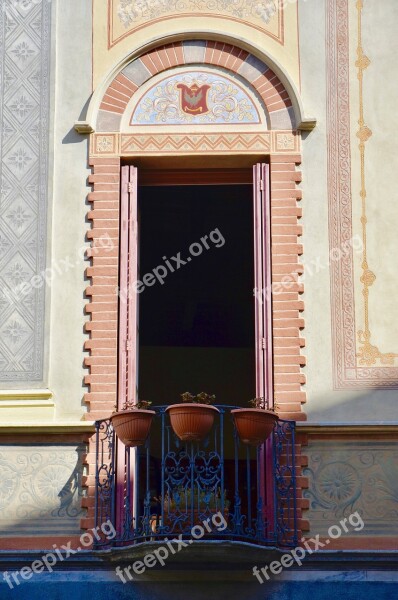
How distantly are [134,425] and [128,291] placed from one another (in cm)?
151

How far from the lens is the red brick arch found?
13523mm

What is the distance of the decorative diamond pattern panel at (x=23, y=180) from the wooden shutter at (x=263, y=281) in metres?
1.90

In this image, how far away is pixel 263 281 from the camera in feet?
43.0

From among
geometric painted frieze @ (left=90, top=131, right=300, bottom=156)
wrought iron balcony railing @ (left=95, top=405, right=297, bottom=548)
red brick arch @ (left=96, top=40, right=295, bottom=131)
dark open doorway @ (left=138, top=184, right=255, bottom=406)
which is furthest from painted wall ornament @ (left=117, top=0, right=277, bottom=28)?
wrought iron balcony railing @ (left=95, top=405, right=297, bottom=548)

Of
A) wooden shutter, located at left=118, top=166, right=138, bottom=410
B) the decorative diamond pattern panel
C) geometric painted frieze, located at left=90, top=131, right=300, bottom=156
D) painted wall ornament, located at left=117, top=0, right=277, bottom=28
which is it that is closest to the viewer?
wooden shutter, located at left=118, top=166, right=138, bottom=410

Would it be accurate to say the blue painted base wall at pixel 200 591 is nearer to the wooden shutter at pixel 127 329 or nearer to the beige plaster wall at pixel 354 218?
the wooden shutter at pixel 127 329

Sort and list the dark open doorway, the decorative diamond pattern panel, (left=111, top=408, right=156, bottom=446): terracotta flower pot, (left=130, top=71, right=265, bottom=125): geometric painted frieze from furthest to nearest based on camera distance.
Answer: the dark open doorway, (left=130, top=71, right=265, bottom=125): geometric painted frieze, the decorative diamond pattern panel, (left=111, top=408, right=156, bottom=446): terracotta flower pot

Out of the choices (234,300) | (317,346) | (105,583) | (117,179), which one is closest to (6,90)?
(117,179)

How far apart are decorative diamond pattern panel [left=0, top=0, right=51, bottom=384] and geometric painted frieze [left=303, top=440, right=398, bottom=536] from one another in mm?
2561

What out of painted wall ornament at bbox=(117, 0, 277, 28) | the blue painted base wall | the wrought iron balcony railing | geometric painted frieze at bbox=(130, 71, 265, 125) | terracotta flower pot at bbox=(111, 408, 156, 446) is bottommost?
the blue painted base wall

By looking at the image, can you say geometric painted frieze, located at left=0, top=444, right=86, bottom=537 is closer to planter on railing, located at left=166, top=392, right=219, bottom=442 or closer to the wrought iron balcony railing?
the wrought iron balcony railing

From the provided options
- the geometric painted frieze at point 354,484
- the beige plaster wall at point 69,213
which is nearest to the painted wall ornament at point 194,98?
the beige plaster wall at point 69,213

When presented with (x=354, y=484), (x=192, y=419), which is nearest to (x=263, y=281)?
(x=192, y=419)

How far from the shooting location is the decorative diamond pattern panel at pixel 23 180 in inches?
511
